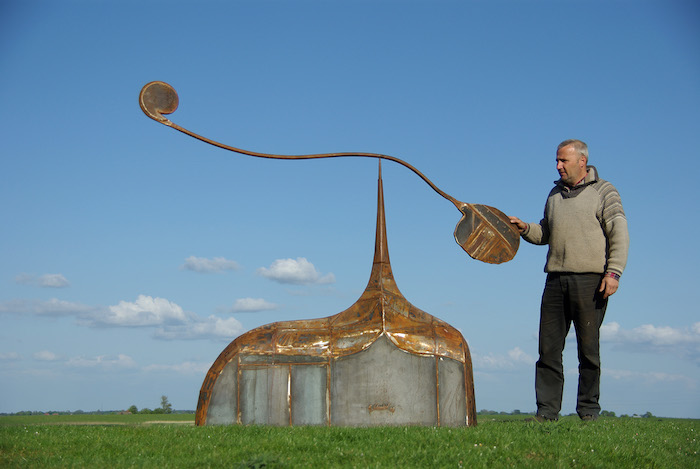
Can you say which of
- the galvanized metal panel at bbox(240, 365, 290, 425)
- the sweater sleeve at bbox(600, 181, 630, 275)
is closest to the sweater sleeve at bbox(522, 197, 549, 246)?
the sweater sleeve at bbox(600, 181, 630, 275)

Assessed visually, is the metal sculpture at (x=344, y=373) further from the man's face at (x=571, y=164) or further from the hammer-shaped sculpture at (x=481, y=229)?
the man's face at (x=571, y=164)

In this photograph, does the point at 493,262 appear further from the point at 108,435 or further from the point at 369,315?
the point at 108,435

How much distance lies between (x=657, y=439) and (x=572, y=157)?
3492 mm

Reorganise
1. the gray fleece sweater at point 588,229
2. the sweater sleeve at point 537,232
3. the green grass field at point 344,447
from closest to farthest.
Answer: the green grass field at point 344,447 < the gray fleece sweater at point 588,229 < the sweater sleeve at point 537,232

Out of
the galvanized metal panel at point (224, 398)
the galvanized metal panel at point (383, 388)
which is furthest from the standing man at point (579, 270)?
the galvanized metal panel at point (224, 398)

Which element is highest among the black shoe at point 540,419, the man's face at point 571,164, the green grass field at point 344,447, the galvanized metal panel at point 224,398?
the man's face at point 571,164

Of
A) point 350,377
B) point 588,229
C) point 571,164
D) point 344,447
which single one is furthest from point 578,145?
point 344,447

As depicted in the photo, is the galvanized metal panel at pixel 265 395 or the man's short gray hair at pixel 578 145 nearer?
the galvanized metal panel at pixel 265 395

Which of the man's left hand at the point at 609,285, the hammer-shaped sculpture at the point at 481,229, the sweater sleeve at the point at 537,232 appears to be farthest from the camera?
the sweater sleeve at the point at 537,232

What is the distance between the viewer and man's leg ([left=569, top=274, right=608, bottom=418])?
364 inches

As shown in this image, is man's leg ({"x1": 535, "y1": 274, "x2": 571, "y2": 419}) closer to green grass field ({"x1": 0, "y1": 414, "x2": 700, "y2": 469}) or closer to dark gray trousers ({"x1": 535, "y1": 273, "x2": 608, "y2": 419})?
dark gray trousers ({"x1": 535, "y1": 273, "x2": 608, "y2": 419})

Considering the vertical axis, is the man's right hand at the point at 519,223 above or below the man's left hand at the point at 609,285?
above

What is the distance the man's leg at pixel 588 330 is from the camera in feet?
30.3

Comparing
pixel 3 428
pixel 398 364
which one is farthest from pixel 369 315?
pixel 3 428
